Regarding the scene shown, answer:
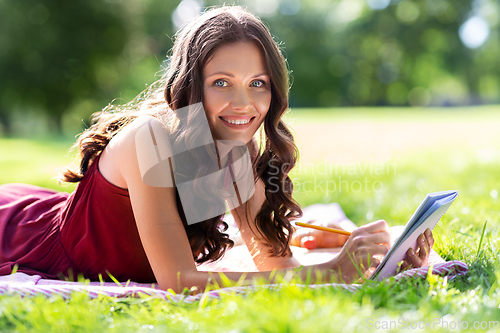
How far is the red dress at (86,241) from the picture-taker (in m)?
2.00

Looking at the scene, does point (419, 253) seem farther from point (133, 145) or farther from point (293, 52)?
point (293, 52)

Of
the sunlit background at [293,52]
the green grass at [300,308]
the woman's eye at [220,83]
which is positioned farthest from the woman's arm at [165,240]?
the sunlit background at [293,52]

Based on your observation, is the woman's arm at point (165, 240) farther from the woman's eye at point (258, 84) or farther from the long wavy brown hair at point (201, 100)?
the woman's eye at point (258, 84)

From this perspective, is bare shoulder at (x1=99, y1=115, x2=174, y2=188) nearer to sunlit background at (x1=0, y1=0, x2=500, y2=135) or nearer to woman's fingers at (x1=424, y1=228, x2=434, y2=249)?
woman's fingers at (x1=424, y1=228, x2=434, y2=249)

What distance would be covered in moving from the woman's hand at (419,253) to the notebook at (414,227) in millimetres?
56

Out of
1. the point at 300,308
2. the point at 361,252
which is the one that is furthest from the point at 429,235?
the point at 300,308

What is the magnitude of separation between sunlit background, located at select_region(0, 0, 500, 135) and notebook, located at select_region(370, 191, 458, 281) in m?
16.6

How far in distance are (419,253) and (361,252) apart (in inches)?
12.7

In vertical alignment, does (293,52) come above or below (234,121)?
above

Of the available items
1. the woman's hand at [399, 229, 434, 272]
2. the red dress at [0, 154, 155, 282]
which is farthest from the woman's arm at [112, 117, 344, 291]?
the woman's hand at [399, 229, 434, 272]

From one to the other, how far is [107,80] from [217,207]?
61.8ft

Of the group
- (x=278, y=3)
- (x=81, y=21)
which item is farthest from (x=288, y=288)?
(x=278, y=3)

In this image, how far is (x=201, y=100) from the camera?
6.28ft

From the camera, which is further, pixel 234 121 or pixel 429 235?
pixel 234 121
